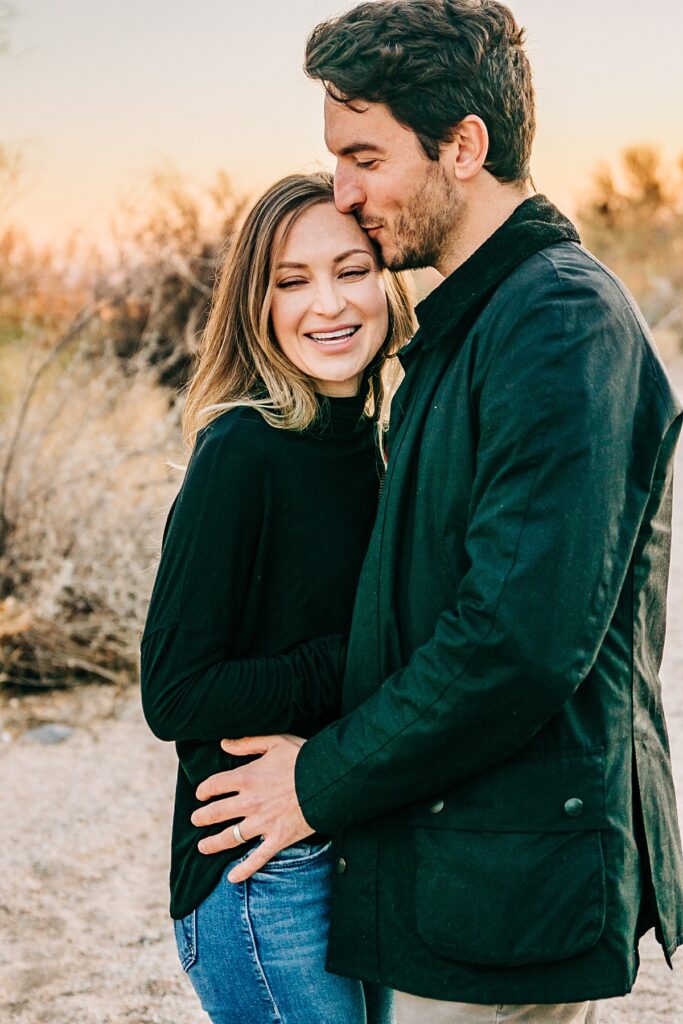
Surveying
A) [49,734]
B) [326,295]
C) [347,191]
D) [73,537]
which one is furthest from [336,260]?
[73,537]

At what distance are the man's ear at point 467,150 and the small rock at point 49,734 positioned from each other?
4398 millimetres

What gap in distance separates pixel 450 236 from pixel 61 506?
4679 mm

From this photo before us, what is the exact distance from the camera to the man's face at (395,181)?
1860 millimetres

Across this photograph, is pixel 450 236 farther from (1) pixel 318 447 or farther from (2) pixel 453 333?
(1) pixel 318 447

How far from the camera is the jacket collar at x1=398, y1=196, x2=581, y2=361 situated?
68.2 inches

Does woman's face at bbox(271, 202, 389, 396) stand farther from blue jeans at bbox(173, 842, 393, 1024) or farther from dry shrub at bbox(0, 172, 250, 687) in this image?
dry shrub at bbox(0, 172, 250, 687)

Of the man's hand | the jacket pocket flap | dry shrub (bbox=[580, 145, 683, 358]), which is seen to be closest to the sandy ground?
the man's hand

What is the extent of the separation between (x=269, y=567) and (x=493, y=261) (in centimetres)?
67

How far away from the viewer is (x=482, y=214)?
189 centimetres

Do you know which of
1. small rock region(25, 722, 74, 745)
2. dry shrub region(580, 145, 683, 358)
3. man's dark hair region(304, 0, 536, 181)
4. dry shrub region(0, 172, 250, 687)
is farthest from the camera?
dry shrub region(580, 145, 683, 358)

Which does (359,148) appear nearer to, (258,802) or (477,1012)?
(258,802)

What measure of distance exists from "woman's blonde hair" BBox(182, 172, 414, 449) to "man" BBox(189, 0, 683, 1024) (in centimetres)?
24

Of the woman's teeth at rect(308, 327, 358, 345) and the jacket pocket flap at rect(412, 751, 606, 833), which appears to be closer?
the jacket pocket flap at rect(412, 751, 606, 833)

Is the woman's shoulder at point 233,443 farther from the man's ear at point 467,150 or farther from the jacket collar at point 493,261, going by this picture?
the man's ear at point 467,150
